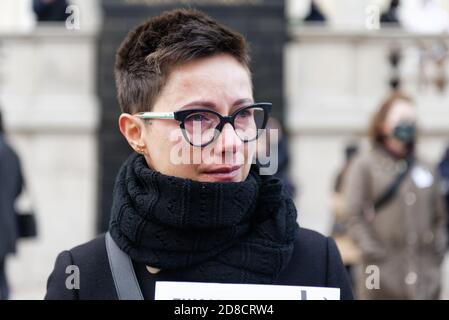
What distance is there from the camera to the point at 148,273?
2246mm

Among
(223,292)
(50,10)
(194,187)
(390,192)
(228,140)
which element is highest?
(50,10)

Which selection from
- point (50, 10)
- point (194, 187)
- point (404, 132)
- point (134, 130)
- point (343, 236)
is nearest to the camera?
point (194, 187)

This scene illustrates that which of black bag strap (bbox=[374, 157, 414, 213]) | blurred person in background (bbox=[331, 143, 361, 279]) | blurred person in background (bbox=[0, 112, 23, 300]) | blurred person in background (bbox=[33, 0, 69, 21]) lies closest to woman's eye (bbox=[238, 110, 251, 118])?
blurred person in background (bbox=[331, 143, 361, 279])

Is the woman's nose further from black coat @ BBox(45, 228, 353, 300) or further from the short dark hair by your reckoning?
black coat @ BBox(45, 228, 353, 300)

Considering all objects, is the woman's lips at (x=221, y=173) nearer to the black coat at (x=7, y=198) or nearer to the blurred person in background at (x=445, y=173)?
the black coat at (x=7, y=198)

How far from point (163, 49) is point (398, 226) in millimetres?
3687

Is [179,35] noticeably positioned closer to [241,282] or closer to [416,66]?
[241,282]

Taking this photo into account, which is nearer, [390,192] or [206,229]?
[206,229]

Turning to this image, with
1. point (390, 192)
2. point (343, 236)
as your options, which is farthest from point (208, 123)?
point (343, 236)

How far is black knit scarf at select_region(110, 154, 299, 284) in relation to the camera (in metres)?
2.14

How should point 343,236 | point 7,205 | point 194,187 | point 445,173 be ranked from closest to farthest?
point 194,187
point 343,236
point 7,205
point 445,173

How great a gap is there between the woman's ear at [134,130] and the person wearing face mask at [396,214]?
10.9 feet

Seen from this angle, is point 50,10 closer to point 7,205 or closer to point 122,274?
point 7,205

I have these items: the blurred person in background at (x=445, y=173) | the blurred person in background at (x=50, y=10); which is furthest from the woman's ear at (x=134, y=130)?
the blurred person in background at (x=50, y=10)
